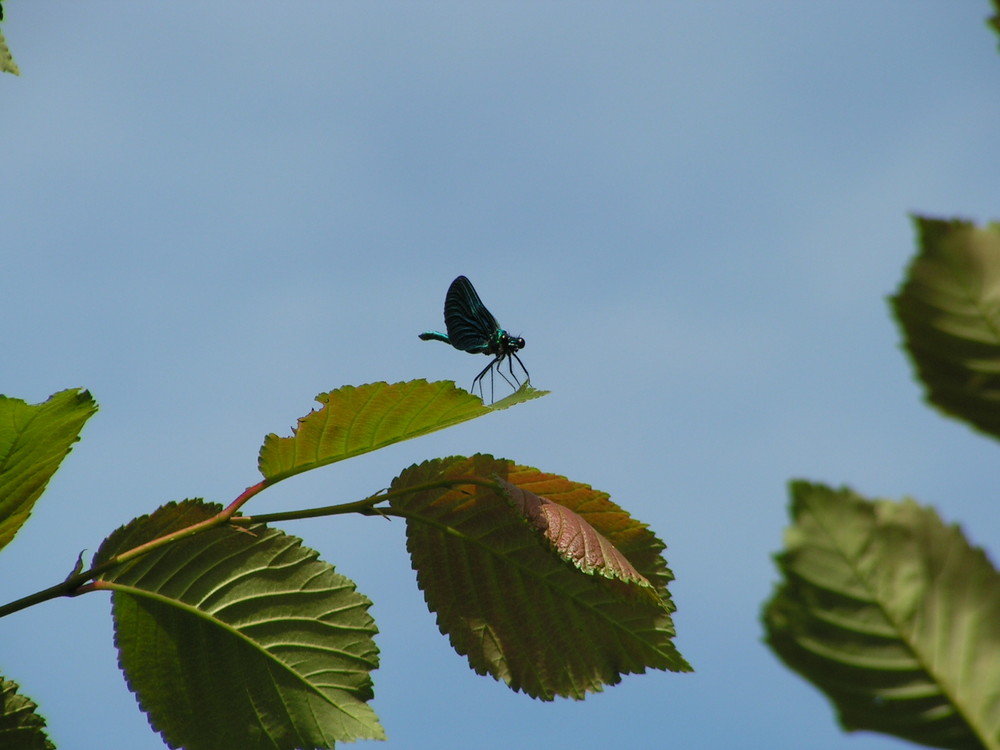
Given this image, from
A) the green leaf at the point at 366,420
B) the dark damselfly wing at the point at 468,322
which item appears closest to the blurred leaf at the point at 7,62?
the green leaf at the point at 366,420

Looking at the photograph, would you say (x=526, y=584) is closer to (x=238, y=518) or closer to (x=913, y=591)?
(x=238, y=518)

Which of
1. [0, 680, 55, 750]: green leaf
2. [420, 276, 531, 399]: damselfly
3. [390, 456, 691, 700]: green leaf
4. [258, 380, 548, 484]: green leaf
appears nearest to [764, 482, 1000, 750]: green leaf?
[390, 456, 691, 700]: green leaf

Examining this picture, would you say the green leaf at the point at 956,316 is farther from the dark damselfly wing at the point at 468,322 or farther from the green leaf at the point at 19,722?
the dark damselfly wing at the point at 468,322

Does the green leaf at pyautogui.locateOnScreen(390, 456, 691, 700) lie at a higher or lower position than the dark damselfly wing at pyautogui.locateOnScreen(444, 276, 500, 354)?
lower

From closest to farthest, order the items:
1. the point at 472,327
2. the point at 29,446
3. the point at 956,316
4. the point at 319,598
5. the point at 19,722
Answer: the point at 956,316
the point at 19,722
the point at 29,446
the point at 319,598
the point at 472,327

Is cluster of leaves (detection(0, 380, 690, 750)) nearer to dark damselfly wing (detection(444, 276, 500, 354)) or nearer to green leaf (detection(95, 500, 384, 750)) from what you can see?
green leaf (detection(95, 500, 384, 750))

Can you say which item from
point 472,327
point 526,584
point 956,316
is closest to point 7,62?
point 526,584

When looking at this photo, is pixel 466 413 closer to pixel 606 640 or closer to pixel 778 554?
pixel 606 640
